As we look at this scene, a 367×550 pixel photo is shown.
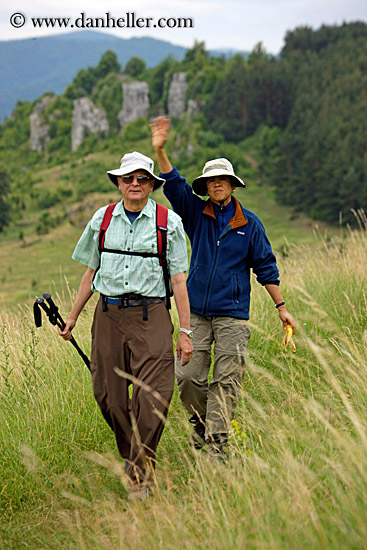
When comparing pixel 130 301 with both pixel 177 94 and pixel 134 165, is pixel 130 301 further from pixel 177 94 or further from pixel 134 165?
pixel 177 94

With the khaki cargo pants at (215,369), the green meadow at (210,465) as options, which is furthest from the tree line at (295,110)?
the khaki cargo pants at (215,369)

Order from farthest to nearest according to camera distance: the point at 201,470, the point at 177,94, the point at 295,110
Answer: the point at 177,94, the point at 295,110, the point at 201,470

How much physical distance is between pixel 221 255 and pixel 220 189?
0.48 metres

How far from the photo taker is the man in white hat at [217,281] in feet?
14.1

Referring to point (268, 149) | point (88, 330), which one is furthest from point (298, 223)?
point (88, 330)

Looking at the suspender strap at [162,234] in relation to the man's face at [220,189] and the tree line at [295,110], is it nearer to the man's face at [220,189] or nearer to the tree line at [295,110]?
the man's face at [220,189]

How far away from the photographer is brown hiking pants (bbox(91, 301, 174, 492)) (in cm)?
381

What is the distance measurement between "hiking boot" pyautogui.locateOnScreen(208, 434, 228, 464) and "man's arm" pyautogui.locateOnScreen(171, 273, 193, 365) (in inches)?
22.2

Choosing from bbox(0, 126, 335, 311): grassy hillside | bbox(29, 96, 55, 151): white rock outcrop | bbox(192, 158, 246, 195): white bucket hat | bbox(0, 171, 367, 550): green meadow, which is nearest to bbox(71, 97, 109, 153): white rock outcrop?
bbox(0, 126, 335, 311): grassy hillside

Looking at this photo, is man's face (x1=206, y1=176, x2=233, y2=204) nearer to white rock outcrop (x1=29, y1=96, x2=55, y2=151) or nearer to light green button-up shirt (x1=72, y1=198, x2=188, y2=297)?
light green button-up shirt (x1=72, y1=198, x2=188, y2=297)

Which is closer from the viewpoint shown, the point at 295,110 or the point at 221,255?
the point at 221,255

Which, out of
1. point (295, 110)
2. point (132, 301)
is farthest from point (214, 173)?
point (295, 110)

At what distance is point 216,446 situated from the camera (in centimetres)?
407

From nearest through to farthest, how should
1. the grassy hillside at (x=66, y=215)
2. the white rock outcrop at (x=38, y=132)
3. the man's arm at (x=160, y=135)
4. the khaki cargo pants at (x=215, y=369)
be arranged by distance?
1. the man's arm at (x=160, y=135)
2. the khaki cargo pants at (x=215, y=369)
3. the grassy hillside at (x=66, y=215)
4. the white rock outcrop at (x=38, y=132)
